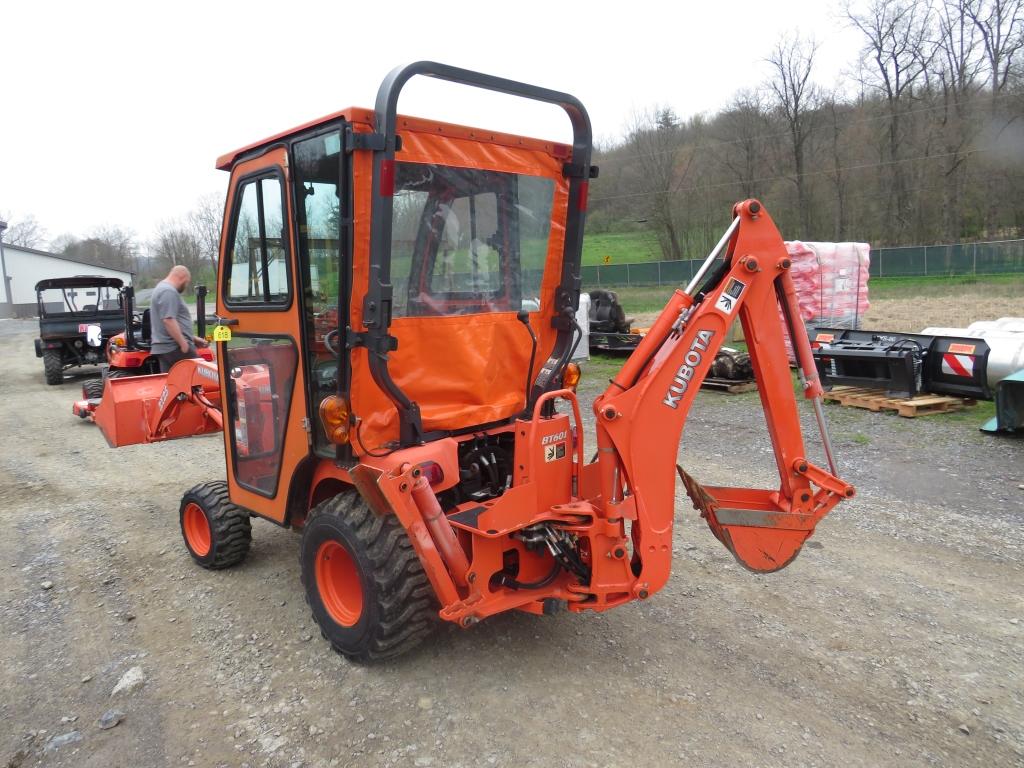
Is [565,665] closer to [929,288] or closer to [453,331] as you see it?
[453,331]

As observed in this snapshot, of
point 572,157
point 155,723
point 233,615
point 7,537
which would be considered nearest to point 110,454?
point 7,537

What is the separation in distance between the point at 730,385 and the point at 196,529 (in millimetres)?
7425

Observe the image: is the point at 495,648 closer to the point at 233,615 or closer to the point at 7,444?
the point at 233,615

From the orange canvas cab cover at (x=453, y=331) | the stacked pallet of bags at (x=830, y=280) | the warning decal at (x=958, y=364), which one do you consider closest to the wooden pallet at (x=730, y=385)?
the warning decal at (x=958, y=364)

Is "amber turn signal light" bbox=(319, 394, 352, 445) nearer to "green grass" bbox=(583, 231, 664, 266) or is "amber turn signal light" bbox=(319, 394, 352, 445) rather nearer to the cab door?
the cab door

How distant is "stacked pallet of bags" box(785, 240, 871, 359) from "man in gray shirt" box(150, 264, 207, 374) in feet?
31.5

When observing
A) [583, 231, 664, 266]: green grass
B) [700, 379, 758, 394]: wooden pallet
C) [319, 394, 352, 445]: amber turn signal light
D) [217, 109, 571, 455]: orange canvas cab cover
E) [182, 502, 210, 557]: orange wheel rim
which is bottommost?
[182, 502, 210, 557]: orange wheel rim

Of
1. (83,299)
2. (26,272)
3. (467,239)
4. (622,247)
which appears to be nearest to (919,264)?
(622,247)

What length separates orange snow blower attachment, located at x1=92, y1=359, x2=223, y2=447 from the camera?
5.05m

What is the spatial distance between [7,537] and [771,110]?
1366 inches

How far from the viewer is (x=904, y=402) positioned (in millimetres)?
8172

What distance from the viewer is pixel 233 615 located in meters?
3.97

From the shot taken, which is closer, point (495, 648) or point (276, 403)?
point (495, 648)

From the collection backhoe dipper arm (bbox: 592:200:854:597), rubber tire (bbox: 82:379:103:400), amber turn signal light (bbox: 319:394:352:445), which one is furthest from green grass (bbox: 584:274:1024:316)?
amber turn signal light (bbox: 319:394:352:445)
